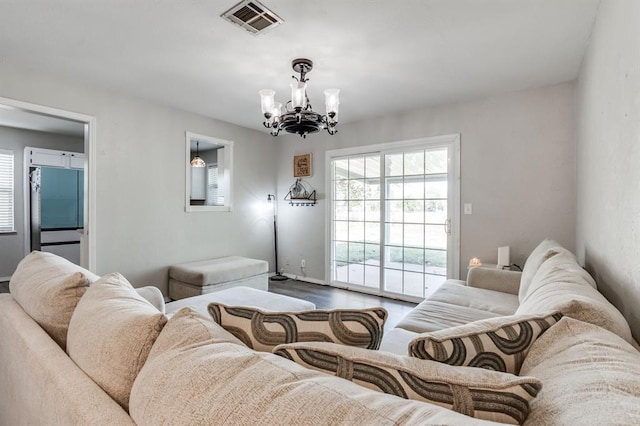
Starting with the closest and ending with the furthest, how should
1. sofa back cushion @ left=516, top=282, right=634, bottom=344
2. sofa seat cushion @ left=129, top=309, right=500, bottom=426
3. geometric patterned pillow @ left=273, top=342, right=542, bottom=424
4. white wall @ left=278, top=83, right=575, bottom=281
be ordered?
sofa seat cushion @ left=129, top=309, right=500, bottom=426 < geometric patterned pillow @ left=273, top=342, right=542, bottom=424 < sofa back cushion @ left=516, top=282, right=634, bottom=344 < white wall @ left=278, top=83, right=575, bottom=281

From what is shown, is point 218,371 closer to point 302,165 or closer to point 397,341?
point 397,341

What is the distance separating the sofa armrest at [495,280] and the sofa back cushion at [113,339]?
9.20 feet

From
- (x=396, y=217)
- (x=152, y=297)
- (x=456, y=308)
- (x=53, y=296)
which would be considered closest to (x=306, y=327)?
(x=53, y=296)

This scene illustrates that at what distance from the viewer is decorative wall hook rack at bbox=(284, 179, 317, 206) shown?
513 centimetres

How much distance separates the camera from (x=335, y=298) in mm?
4336

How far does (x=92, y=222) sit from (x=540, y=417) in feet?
13.0

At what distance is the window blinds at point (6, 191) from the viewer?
5.00m

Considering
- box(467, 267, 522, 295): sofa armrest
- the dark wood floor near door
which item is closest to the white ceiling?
box(467, 267, 522, 295): sofa armrest

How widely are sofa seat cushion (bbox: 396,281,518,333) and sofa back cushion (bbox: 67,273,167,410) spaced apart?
5.16 ft

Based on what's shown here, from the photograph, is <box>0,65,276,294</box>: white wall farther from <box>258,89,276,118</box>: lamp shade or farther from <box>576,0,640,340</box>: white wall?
<box>576,0,640,340</box>: white wall

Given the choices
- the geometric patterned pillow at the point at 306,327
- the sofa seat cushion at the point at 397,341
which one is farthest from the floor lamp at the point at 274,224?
the geometric patterned pillow at the point at 306,327

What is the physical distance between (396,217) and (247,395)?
13.0 feet

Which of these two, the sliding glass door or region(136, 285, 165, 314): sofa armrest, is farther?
the sliding glass door

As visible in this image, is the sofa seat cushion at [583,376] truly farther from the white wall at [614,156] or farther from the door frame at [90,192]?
the door frame at [90,192]
